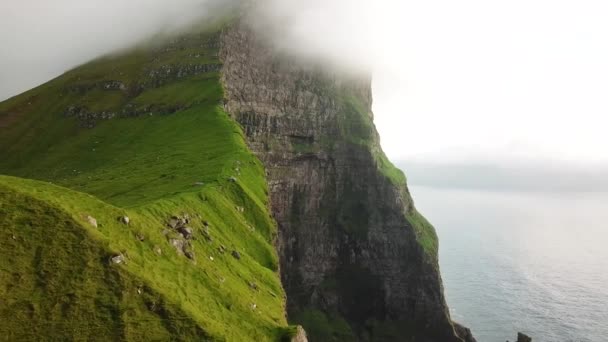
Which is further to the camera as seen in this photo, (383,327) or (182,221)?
(383,327)

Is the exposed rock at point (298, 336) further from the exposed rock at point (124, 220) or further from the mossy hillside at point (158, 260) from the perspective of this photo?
the exposed rock at point (124, 220)

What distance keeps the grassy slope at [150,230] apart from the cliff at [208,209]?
0.16 metres

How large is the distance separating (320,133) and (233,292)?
414 ft

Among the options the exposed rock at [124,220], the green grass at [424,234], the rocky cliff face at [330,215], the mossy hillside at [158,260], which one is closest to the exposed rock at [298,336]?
the mossy hillside at [158,260]

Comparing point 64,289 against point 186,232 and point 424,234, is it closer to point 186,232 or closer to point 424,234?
point 186,232

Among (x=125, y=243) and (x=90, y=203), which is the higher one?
(x=90, y=203)

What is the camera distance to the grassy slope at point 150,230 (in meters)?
29.1

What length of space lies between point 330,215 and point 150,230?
127667mm

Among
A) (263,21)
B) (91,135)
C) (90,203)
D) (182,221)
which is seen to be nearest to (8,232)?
(90,203)

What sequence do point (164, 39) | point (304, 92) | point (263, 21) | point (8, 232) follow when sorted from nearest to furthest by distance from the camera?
point (8, 232)
point (304, 92)
point (263, 21)
point (164, 39)

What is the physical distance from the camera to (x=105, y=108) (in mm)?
151750

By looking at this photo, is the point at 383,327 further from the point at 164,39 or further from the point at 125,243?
the point at 164,39

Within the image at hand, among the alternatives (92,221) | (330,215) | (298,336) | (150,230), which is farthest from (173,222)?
(330,215)

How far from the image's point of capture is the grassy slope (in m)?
29.1
